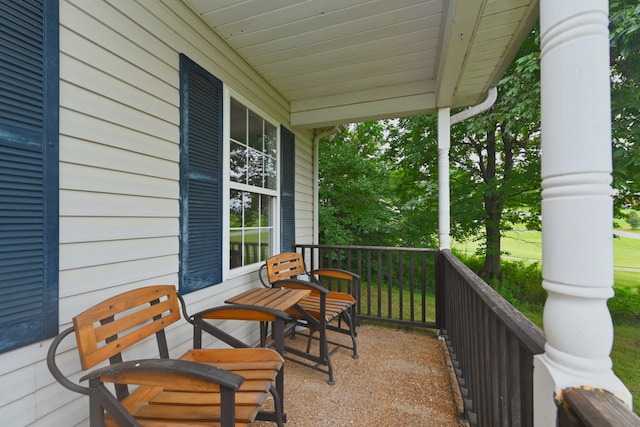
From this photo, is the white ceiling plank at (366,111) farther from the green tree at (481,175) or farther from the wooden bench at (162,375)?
the wooden bench at (162,375)

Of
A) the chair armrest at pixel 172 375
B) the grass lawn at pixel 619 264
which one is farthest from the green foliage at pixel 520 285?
the chair armrest at pixel 172 375

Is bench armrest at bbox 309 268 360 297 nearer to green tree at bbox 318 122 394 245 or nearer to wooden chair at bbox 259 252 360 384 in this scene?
wooden chair at bbox 259 252 360 384

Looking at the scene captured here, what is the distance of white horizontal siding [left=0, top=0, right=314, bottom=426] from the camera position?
4.30 ft

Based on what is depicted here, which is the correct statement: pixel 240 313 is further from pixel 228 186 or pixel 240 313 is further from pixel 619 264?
pixel 619 264

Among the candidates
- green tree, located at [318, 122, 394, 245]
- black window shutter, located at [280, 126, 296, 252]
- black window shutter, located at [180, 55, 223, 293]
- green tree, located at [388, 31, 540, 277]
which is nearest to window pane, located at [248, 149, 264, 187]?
black window shutter, located at [280, 126, 296, 252]

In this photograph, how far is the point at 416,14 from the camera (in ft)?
7.04

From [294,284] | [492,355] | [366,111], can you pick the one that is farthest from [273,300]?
[366,111]

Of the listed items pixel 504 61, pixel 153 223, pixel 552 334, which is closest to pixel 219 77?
pixel 153 223

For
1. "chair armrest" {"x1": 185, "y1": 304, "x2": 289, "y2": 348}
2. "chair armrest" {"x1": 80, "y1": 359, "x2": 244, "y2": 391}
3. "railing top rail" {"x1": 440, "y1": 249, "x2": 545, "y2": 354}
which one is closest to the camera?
"railing top rail" {"x1": 440, "y1": 249, "x2": 545, "y2": 354}

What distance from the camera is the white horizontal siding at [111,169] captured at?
51.6 inches

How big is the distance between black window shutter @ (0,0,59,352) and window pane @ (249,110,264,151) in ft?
5.61

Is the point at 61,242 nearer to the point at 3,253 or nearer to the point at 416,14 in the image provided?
the point at 3,253

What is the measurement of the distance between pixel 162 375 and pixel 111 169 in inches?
45.6

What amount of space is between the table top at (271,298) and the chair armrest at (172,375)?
945mm
